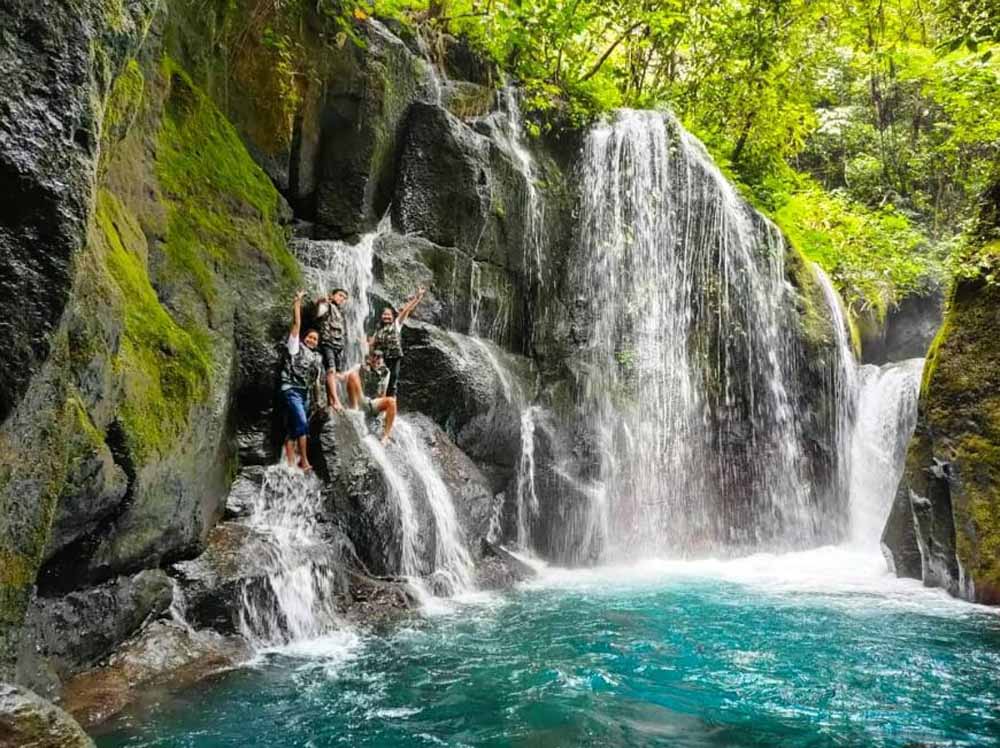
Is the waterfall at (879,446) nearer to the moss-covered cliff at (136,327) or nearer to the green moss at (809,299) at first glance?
the green moss at (809,299)

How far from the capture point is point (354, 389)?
9.52m

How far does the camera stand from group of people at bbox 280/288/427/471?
8.13 m

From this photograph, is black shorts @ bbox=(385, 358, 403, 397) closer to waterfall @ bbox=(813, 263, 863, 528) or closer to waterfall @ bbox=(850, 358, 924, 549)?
waterfall @ bbox=(813, 263, 863, 528)

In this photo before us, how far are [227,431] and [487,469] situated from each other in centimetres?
438

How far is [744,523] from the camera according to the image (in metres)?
13.5

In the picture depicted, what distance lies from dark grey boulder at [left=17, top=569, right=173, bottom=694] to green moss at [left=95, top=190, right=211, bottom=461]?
43.1 inches

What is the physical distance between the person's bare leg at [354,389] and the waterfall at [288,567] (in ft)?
5.75

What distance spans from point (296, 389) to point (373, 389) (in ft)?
6.29

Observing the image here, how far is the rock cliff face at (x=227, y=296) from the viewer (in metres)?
3.56

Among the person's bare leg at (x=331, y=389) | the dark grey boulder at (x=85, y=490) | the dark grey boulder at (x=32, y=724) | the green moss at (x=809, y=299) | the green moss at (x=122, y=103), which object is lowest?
the dark grey boulder at (x=32, y=724)

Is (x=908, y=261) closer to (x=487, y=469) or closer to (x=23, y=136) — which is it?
(x=487, y=469)

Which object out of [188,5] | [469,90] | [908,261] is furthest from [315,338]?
[908,261]

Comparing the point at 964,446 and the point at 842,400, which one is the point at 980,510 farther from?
the point at 842,400

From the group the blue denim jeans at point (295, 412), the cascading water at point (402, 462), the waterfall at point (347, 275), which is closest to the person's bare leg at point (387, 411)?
the cascading water at point (402, 462)
